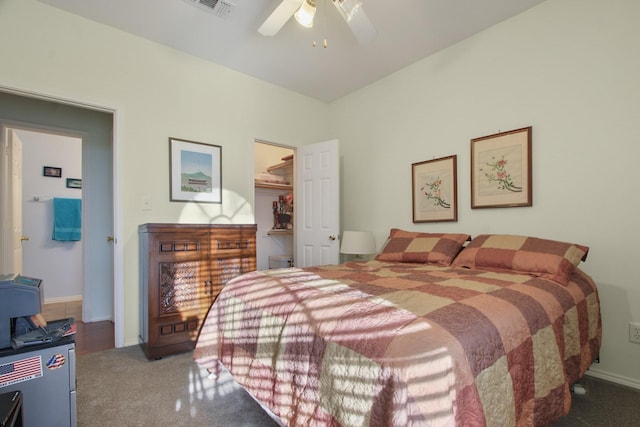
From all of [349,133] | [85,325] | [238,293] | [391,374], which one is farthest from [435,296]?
[85,325]

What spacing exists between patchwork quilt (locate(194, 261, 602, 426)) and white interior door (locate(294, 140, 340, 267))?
1.67 metres

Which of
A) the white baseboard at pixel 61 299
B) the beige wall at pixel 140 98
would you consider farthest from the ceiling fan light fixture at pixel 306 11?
the white baseboard at pixel 61 299

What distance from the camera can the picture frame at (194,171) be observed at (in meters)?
2.95

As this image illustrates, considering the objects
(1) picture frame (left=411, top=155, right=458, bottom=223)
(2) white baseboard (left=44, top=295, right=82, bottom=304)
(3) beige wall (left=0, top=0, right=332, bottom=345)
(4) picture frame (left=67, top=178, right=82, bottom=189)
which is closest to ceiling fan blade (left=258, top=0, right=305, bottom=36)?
(3) beige wall (left=0, top=0, right=332, bottom=345)

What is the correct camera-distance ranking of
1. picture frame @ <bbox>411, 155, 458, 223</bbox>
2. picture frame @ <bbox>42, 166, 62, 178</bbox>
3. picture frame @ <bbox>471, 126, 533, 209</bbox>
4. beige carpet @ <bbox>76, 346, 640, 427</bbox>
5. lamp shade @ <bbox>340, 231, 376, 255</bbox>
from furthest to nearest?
picture frame @ <bbox>42, 166, 62, 178</bbox>
lamp shade @ <bbox>340, 231, 376, 255</bbox>
picture frame @ <bbox>411, 155, 458, 223</bbox>
picture frame @ <bbox>471, 126, 533, 209</bbox>
beige carpet @ <bbox>76, 346, 640, 427</bbox>

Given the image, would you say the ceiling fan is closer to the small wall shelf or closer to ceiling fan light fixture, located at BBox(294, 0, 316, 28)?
ceiling fan light fixture, located at BBox(294, 0, 316, 28)

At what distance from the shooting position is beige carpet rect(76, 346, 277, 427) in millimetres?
1604

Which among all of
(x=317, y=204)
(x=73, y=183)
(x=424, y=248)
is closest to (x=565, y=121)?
(x=424, y=248)

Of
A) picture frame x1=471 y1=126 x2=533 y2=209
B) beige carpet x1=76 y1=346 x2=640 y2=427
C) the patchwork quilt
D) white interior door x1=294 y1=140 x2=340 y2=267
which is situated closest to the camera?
the patchwork quilt

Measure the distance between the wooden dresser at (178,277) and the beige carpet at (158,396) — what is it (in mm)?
200

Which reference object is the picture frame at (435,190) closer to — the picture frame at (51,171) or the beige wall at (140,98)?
the beige wall at (140,98)

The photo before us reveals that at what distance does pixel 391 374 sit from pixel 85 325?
3.75m

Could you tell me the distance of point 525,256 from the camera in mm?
1974

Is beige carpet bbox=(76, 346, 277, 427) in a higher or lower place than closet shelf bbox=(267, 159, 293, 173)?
lower
